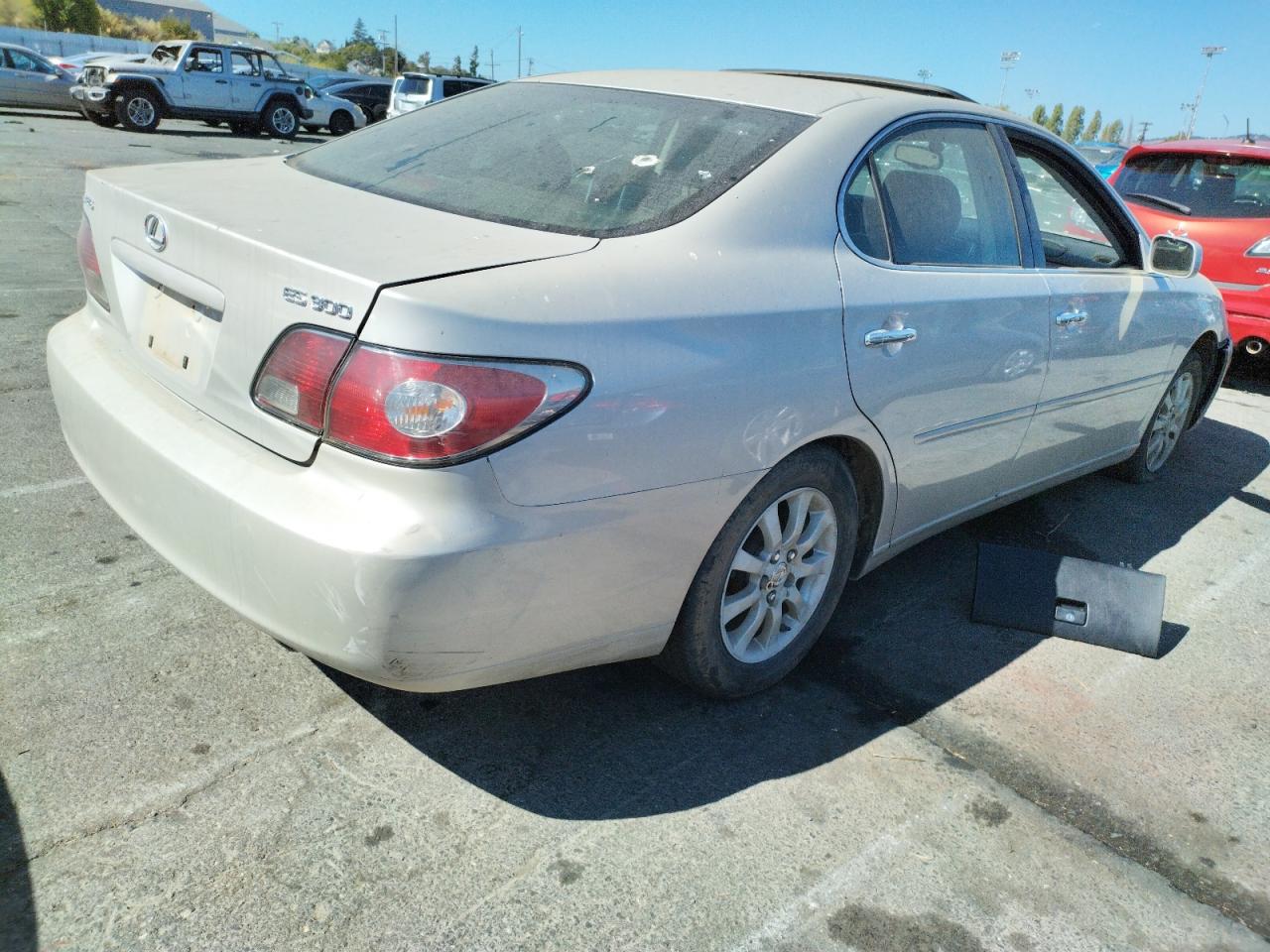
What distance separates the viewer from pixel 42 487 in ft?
Answer: 12.1

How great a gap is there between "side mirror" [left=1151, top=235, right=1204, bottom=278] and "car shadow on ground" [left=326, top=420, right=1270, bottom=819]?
156cm

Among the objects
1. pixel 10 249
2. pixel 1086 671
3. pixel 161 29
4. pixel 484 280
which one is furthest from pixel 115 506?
pixel 161 29

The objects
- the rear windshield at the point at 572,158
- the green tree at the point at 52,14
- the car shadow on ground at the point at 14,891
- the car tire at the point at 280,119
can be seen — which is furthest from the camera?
the green tree at the point at 52,14

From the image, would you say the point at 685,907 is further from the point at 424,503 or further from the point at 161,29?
the point at 161,29

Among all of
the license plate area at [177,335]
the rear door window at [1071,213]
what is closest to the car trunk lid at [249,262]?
the license plate area at [177,335]

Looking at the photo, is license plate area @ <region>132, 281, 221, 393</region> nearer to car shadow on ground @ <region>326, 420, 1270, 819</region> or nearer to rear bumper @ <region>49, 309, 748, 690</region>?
rear bumper @ <region>49, 309, 748, 690</region>

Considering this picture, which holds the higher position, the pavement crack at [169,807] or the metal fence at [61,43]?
the pavement crack at [169,807]

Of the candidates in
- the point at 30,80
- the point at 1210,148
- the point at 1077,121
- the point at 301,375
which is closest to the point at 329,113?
the point at 30,80

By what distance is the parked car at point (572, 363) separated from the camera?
2.00 m

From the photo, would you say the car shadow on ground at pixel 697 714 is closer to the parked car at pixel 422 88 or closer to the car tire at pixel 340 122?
the parked car at pixel 422 88

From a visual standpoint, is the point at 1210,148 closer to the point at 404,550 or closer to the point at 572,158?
the point at 572,158

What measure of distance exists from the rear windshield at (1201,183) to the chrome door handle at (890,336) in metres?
5.67

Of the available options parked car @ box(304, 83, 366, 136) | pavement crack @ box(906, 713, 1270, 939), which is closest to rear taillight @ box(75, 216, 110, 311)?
pavement crack @ box(906, 713, 1270, 939)

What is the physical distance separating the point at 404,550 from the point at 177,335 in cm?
89
